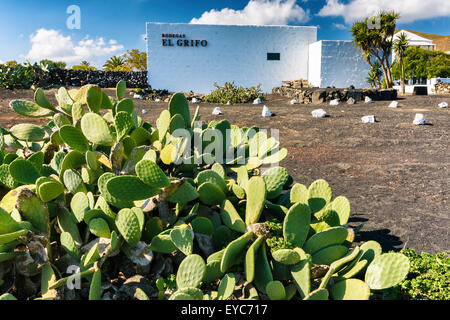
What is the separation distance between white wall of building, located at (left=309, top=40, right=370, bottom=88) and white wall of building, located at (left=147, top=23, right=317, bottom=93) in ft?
3.92

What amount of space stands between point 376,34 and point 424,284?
19.2 m

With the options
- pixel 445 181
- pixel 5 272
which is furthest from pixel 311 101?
pixel 5 272

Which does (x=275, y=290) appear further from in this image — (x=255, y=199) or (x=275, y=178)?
(x=275, y=178)

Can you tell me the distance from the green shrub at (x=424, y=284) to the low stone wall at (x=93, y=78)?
18626mm

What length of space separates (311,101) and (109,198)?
11770 mm

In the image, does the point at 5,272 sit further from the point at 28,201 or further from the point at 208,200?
the point at 208,200

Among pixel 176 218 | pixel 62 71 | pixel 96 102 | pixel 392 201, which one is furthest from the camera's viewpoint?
pixel 62 71

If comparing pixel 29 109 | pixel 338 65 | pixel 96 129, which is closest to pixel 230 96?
pixel 338 65

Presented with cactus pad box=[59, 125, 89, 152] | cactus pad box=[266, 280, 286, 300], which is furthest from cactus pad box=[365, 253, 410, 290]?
cactus pad box=[59, 125, 89, 152]

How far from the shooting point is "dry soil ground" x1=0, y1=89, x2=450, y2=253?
9.65ft

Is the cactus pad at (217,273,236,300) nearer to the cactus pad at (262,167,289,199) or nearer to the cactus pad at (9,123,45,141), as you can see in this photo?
the cactus pad at (262,167,289,199)

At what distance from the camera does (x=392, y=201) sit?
353cm

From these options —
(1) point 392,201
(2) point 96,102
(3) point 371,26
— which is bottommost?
(1) point 392,201
